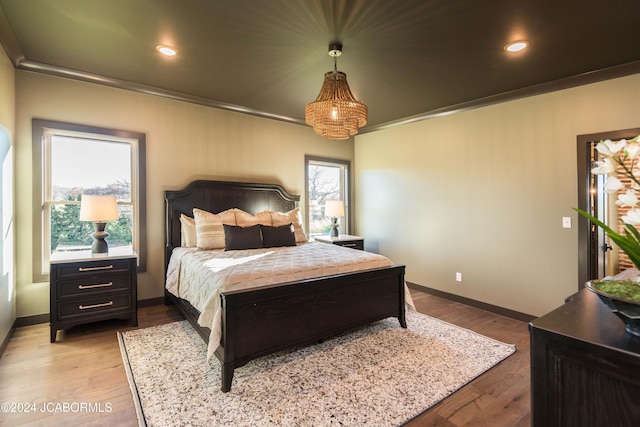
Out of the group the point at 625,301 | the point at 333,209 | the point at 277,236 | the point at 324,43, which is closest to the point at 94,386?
the point at 277,236

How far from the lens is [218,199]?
422cm

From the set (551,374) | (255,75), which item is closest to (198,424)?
(551,374)

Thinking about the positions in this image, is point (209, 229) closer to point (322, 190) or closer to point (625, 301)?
point (322, 190)

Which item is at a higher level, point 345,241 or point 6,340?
point 345,241

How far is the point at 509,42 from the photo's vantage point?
102 inches

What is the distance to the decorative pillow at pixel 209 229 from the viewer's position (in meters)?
3.67

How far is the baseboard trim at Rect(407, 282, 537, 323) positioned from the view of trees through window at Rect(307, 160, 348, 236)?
1.79 m

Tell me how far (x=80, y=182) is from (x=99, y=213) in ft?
2.45

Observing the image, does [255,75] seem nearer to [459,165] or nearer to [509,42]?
[509,42]

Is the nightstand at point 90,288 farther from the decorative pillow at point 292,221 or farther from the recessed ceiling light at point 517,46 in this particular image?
the recessed ceiling light at point 517,46

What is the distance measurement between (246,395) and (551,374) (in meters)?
1.79

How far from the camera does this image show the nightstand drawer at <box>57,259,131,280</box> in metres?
2.90

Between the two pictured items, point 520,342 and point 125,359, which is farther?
point 520,342

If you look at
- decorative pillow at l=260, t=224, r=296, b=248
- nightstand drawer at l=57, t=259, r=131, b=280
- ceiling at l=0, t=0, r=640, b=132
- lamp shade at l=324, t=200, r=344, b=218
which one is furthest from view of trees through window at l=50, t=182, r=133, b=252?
lamp shade at l=324, t=200, r=344, b=218
